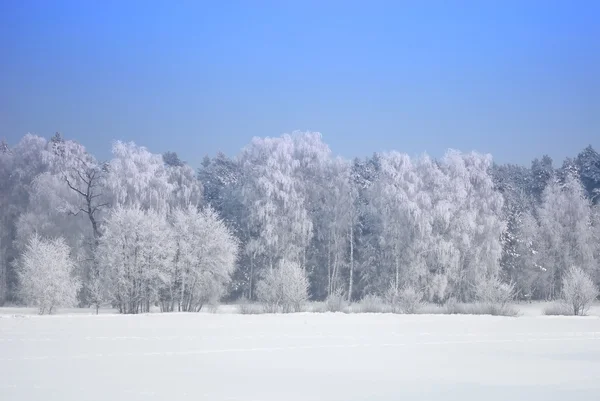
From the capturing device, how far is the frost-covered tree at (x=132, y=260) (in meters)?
32.9

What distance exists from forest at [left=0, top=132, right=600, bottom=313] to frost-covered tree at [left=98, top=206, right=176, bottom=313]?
1.42m

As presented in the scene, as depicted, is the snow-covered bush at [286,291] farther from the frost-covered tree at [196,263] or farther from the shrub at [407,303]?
the shrub at [407,303]

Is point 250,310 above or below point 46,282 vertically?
below

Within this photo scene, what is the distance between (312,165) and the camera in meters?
45.5

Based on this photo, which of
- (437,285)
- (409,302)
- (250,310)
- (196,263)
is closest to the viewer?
(250,310)

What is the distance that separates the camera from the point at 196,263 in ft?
115

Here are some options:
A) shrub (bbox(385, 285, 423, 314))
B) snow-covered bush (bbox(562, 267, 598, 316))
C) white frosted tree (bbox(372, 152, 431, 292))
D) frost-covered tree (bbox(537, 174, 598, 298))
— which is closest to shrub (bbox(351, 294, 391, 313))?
shrub (bbox(385, 285, 423, 314))

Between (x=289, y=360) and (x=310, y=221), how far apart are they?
27.2 meters

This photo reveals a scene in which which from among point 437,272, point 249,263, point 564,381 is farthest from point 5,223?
point 564,381

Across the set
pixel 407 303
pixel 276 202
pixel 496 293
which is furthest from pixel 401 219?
pixel 496 293

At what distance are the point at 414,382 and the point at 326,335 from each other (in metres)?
8.88

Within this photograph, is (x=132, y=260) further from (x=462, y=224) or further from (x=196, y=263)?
(x=462, y=224)

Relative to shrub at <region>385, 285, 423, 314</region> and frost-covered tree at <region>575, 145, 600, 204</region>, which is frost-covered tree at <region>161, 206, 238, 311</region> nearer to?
shrub at <region>385, 285, 423, 314</region>

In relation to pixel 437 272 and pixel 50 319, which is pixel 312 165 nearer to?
pixel 437 272
